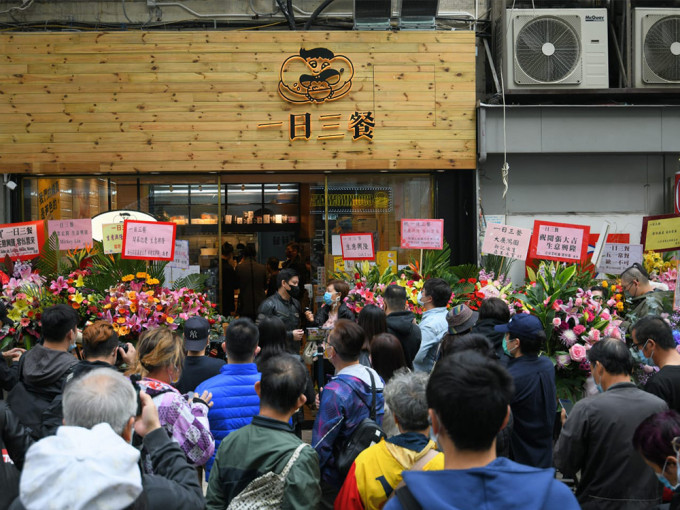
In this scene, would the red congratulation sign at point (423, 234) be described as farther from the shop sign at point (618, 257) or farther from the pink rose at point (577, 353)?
the pink rose at point (577, 353)

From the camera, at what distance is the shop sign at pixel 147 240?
7262mm

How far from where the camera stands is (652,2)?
35.5ft

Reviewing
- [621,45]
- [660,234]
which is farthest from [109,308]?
[621,45]

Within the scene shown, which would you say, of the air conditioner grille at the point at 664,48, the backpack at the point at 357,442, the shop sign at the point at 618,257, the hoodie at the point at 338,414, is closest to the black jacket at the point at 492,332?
the hoodie at the point at 338,414

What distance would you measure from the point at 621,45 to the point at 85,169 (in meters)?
8.24

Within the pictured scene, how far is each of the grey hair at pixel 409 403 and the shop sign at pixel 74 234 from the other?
570cm

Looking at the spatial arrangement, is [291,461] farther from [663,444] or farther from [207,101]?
[207,101]

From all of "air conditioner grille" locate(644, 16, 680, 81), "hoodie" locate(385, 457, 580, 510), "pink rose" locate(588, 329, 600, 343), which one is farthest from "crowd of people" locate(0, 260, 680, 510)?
"air conditioner grille" locate(644, 16, 680, 81)

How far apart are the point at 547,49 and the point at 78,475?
385 inches

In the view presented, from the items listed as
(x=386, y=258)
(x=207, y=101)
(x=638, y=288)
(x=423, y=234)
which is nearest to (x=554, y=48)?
(x=423, y=234)

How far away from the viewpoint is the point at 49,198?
10.6 metres

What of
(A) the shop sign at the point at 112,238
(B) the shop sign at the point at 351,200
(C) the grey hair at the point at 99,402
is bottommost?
(C) the grey hair at the point at 99,402

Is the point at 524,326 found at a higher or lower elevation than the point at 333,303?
higher

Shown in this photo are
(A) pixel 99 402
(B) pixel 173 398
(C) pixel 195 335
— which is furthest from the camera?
(C) pixel 195 335
